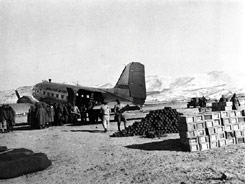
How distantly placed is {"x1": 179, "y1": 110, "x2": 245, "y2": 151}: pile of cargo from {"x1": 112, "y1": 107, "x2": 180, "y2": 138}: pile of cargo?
149 inches

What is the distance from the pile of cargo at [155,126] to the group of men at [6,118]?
806cm

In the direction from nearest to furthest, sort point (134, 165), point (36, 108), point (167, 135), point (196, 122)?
1. point (134, 165)
2. point (196, 122)
3. point (167, 135)
4. point (36, 108)

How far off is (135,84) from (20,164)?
16.6m

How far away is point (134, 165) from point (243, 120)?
4.99 meters

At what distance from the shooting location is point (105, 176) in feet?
20.9

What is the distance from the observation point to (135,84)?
74.9ft

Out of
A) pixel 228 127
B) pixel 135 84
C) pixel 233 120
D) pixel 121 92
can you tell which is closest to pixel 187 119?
pixel 228 127

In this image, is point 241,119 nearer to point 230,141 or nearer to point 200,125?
point 230,141

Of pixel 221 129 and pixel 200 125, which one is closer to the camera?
pixel 200 125

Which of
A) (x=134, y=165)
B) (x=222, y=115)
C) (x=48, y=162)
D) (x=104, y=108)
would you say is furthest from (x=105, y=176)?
(x=104, y=108)

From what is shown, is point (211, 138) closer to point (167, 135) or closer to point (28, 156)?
point (167, 135)

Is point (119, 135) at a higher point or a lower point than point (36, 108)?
lower

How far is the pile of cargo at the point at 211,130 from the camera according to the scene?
8.56 meters

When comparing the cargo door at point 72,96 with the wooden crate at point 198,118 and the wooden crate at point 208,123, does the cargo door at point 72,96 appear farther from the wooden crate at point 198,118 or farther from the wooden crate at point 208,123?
the wooden crate at point 208,123
